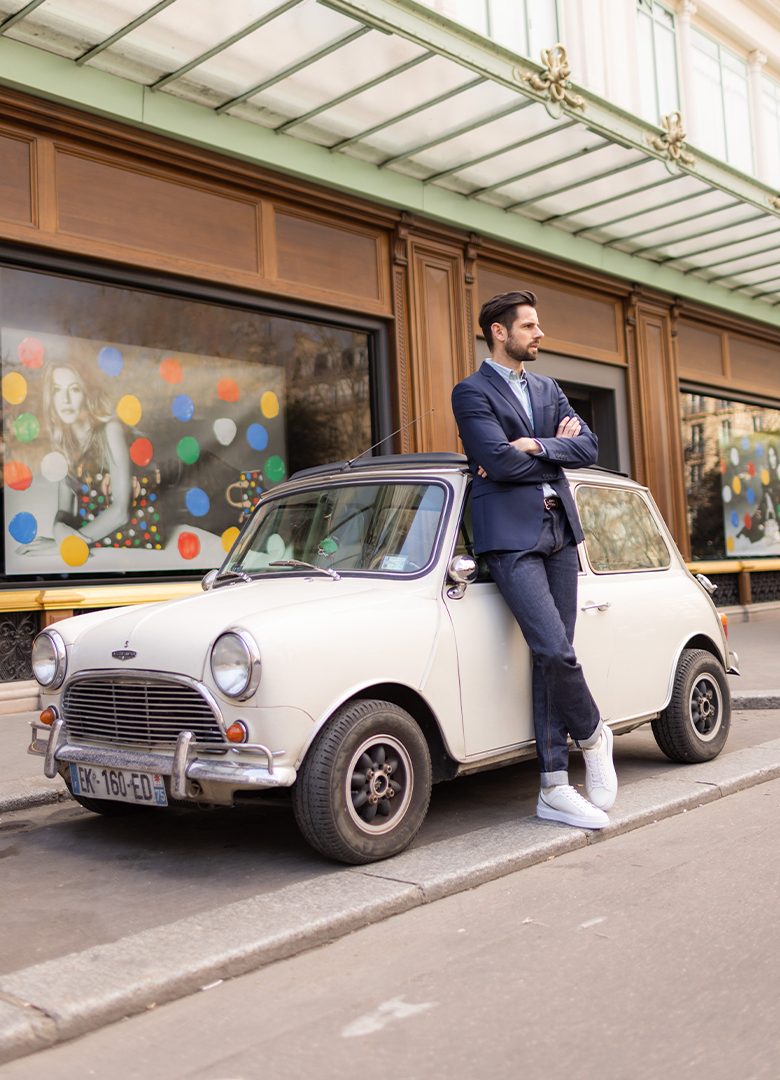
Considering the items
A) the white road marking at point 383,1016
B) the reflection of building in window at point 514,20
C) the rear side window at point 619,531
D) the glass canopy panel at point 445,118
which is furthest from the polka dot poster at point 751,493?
the white road marking at point 383,1016

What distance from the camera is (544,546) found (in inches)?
197

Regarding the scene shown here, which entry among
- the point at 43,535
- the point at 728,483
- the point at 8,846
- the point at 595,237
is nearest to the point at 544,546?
the point at 8,846

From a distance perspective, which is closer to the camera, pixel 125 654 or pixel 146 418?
pixel 125 654

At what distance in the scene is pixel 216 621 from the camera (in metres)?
4.31

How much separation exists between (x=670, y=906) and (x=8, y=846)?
2.94 m

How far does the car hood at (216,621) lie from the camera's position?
4.20 m

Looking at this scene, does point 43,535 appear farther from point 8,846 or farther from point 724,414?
point 724,414

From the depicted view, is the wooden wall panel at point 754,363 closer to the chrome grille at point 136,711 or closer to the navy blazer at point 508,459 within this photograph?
the navy blazer at point 508,459

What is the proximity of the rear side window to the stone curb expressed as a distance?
1.35 metres

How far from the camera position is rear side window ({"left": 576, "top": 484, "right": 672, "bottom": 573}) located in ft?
18.8

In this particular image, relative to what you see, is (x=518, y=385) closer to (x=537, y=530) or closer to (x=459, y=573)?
(x=537, y=530)

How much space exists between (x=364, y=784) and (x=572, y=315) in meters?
10.9

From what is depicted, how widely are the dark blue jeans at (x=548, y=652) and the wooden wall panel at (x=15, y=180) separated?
582 cm

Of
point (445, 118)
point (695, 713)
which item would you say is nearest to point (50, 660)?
point (695, 713)
